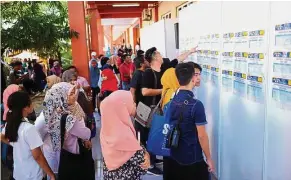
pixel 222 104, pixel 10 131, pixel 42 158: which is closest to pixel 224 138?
pixel 222 104

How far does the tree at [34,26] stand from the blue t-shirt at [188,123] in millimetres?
4253

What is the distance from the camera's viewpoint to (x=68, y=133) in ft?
8.20

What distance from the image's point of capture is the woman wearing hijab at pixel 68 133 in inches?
98.2

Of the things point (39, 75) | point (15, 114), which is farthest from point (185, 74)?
point (39, 75)

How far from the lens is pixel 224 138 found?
3146 millimetres

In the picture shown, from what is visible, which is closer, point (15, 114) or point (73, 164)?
point (15, 114)

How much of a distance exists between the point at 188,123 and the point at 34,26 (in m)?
4.47

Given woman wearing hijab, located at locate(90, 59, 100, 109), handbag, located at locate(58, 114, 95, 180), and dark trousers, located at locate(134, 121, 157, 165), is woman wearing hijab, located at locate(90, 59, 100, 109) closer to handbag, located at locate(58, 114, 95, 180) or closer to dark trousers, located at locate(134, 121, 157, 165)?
dark trousers, located at locate(134, 121, 157, 165)

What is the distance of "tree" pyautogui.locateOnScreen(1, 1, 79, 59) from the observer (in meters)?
5.53

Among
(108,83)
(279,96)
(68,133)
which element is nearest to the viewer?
(279,96)

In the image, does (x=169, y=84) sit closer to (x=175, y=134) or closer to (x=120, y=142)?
(x=175, y=134)

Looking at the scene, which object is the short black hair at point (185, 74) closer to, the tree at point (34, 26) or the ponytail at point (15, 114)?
the ponytail at point (15, 114)

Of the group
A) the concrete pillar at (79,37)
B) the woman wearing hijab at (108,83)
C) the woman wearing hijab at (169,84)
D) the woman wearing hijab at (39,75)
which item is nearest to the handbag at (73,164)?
the woman wearing hijab at (169,84)

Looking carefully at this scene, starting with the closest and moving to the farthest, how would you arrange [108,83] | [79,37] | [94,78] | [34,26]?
[34,26] < [108,83] < [79,37] < [94,78]
